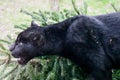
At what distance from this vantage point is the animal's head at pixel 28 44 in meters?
4.51

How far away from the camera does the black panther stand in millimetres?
4340

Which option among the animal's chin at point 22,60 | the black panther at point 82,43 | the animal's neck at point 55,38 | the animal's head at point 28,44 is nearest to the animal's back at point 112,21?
the black panther at point 82,43

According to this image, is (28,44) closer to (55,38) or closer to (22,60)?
(22,60)

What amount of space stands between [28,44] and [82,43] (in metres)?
0.60

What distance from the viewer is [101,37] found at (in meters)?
4.44

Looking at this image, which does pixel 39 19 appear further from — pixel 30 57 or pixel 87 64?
pixel 87 64

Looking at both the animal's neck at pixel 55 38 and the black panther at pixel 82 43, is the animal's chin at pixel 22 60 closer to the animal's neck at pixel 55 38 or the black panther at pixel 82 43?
the black panther at pixel 82 43

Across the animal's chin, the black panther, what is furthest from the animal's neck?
the animal's chin

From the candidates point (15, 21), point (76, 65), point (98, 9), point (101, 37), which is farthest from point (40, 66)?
point (98, 9)

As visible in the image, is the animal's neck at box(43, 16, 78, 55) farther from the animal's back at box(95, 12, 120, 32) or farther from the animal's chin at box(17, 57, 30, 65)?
the animal's back at box(95, 12, 120, 32)

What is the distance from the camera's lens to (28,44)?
4539 mm

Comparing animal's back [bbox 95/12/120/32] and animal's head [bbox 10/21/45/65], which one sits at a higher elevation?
animal's back [bbox 95/12/120/32]

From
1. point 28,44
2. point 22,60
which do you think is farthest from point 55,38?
point 22,60

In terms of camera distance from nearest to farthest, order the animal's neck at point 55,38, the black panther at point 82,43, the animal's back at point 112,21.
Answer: the black panther at point 82,43, the animal's back at point 112,21, the animal's neck at point 55,38
